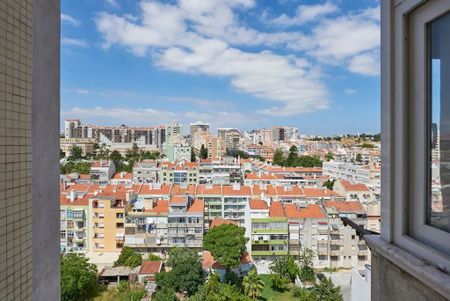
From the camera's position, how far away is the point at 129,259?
1102 centimetres

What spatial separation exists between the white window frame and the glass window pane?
0.01m

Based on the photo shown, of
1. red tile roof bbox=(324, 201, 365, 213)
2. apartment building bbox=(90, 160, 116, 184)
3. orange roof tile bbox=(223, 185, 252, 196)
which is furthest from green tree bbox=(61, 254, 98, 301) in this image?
apartment building bbox=(90, 160, 116, 184)

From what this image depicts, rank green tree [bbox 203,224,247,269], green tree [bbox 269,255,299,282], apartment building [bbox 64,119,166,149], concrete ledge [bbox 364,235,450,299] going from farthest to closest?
apartment building [bbox 64,119,166,149], green tree [bbox 203,224,247,269], green tree [bbox 269,255,299,282], concrete ledge [bbox 364,235,450,299]

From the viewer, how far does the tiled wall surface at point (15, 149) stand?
829mm

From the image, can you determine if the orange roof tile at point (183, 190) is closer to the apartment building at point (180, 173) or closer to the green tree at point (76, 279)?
the apartment building at point (180, 173)

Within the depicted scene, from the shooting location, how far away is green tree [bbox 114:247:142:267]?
10961mm

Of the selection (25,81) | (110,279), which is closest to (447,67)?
(25,81)

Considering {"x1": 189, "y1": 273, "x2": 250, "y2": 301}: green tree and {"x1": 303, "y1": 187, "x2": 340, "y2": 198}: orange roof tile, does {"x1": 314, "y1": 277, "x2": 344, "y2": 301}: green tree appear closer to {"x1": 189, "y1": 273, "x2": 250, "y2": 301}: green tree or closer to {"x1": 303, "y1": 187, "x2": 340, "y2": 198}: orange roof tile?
{"x1": 189, "y1": 273, "x2": 250, "y2": 301}: green tree

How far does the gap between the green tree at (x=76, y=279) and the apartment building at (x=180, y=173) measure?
38.5 feet

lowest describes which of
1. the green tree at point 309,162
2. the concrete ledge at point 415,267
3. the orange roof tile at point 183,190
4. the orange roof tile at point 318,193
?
the orange roof tile at point 318,193

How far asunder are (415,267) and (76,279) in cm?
940

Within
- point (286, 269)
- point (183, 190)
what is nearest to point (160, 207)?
point (183, 190)

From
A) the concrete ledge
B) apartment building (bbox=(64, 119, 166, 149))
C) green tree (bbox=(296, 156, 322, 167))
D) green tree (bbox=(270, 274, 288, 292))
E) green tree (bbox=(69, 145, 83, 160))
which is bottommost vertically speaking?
green tree (bbox=(270, 274, 288, 292))

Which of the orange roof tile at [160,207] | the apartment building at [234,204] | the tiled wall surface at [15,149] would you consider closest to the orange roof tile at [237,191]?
the apartment building at [234,204]
